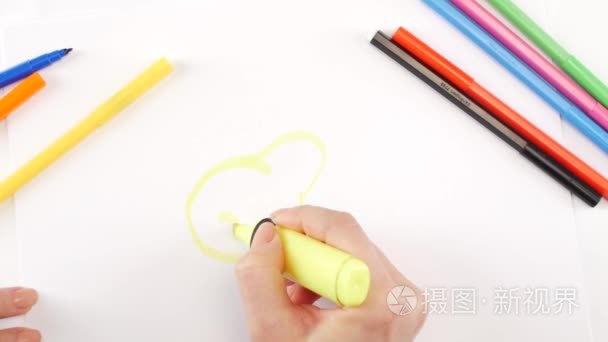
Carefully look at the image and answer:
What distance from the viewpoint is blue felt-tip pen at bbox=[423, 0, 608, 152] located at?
1.98ft

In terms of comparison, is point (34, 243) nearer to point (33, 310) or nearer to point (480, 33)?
point (33, 310)

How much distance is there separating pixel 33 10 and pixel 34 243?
0.23m

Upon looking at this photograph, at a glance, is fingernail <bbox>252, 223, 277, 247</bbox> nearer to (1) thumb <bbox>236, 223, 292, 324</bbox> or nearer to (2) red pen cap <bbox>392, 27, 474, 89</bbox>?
(1) thumb <bbox>236, 223, 292, 324</bbox>

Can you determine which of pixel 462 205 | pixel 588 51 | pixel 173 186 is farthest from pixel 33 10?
pixel 588 51

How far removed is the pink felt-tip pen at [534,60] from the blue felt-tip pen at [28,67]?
0.39 meters

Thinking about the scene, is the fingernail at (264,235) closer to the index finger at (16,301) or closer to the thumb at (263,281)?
the thumb at (263,281)

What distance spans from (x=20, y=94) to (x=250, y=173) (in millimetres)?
226

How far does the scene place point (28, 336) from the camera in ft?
1.70

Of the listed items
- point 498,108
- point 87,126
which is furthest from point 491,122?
point 87,126

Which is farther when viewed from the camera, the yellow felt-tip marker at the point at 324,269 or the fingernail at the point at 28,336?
the fingernail at the point at 28,336

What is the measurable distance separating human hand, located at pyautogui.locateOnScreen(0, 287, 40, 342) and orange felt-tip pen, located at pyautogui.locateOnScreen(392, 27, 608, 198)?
0.42 metres

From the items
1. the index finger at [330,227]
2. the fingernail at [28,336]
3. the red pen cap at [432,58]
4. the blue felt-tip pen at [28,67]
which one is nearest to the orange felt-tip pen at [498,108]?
the red pen cap at [432,58]

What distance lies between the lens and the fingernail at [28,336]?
516 millimetres

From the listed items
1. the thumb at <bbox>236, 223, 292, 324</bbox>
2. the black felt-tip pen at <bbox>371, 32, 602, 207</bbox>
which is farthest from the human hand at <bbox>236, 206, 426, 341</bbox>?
the black felt-tip pen at <bbox>371, 32, 602, 207</bbox>
